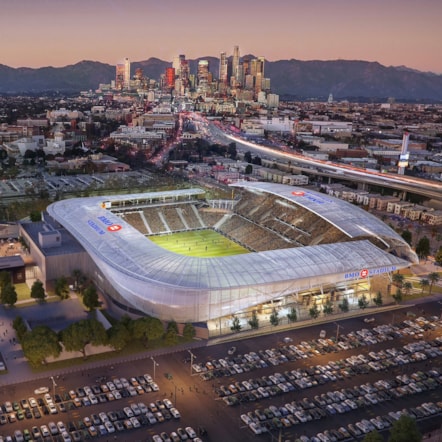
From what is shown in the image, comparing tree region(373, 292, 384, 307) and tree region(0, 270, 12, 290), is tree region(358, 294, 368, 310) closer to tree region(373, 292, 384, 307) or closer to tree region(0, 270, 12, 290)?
tree region(373, 292, 384, 307)

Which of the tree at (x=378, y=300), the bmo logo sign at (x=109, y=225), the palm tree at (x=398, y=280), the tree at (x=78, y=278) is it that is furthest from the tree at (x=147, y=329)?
the palm tree at (x=398, y=280)

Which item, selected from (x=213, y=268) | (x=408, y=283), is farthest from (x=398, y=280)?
(x=213, y=268)

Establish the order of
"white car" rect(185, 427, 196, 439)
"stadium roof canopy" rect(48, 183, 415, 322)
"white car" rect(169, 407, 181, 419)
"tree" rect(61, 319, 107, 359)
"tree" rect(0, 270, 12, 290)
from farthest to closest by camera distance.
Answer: "tree" rect(0, 270, 12, 290) < "stadium roof canopy" rect(48, 183, 415, 322) < "tree" rect(61, 319, 107, 359) < "white car" rect(169, 407, 181, 419) < "white car" rect(185, 427, 196, 439)

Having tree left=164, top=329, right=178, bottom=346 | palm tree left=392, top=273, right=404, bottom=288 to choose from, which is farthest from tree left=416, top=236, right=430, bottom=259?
tree left=164, top=329, right=178, bottom=346

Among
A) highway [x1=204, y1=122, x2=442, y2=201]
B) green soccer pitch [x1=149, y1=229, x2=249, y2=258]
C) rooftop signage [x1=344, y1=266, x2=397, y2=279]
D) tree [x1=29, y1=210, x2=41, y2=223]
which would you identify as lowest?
green soccer pitch [x1=149, y1=229, x2=249, y2=258]

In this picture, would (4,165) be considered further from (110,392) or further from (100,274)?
(110,392)

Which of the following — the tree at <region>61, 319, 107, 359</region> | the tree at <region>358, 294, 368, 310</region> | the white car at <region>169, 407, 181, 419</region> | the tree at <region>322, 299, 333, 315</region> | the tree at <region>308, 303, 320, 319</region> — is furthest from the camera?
the tree at <region>358, 294, 368, 310</region>

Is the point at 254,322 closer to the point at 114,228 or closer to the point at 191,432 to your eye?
the point at 191,432

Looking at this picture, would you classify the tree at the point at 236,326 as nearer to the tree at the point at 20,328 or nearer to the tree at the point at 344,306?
the tree at the point at 344,306
